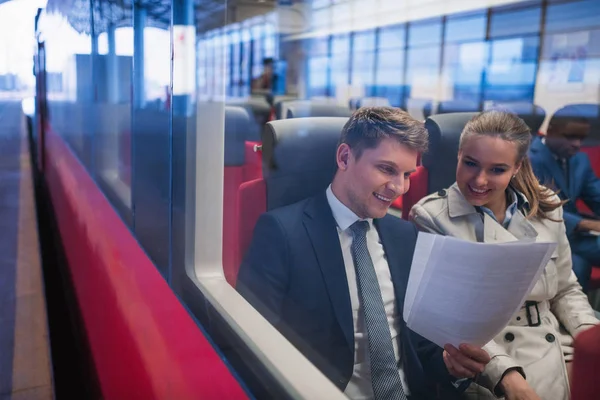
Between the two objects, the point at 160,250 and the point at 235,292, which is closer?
the point at 235,292

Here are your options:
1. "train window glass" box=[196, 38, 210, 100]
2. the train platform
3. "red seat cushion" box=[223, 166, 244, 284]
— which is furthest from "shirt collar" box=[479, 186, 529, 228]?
the train platform

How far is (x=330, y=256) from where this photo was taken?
114 cm

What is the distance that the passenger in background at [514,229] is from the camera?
0.95 metres

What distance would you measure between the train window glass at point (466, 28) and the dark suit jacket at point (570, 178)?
0.29 m

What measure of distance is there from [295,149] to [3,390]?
90.4 inches

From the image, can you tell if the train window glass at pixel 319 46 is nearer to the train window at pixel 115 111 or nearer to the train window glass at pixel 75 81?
the train window at pixel 115 111

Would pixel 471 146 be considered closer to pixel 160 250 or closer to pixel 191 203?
pixel 191 203

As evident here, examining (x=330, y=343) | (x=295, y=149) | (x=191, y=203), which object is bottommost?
(x=330, y=343)

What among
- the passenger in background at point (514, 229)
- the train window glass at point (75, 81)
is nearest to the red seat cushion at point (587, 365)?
the passenger in background at point (514, 229)

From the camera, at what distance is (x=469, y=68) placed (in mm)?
1609

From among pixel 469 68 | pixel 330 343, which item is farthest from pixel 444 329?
pixel 469 68

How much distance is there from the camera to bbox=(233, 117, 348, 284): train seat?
43.6 inches

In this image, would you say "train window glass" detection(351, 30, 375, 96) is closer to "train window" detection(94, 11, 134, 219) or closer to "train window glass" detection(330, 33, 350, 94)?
"train window glass" detection(330, 33, 350, 94)

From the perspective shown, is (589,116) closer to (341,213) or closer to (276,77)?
(341,213)
